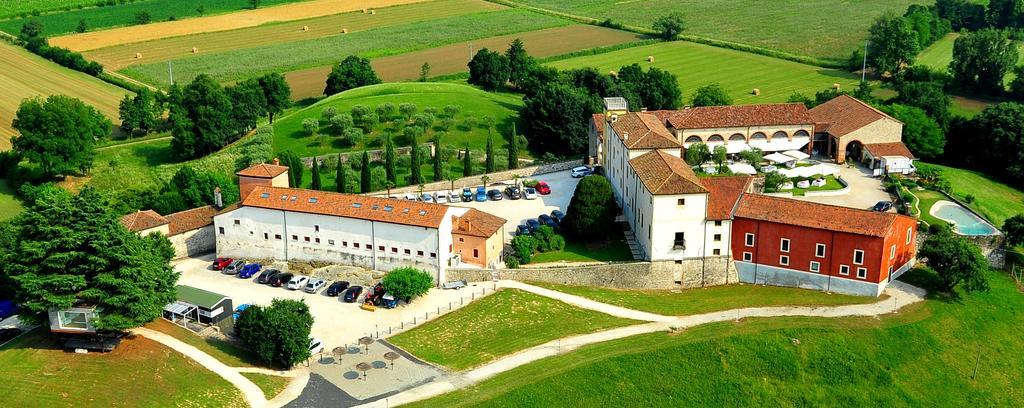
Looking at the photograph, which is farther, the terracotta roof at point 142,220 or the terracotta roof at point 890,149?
the terracotta roof at point 890,149

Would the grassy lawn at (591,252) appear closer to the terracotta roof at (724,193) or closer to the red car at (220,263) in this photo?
the terracotta roof at (724,193)

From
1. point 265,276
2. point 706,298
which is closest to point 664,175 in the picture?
point 706,298

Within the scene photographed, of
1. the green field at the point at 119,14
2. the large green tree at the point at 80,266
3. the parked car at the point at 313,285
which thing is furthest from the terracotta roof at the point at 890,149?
the green field at the point at 119,14

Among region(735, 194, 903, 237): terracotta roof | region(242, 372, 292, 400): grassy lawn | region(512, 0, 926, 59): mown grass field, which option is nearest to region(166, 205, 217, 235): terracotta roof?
region(242, 372, 292, 400): grassy lawn

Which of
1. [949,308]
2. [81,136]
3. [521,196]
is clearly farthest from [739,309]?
[81,136]

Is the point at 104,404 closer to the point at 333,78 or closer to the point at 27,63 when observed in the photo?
the point at 333,78
